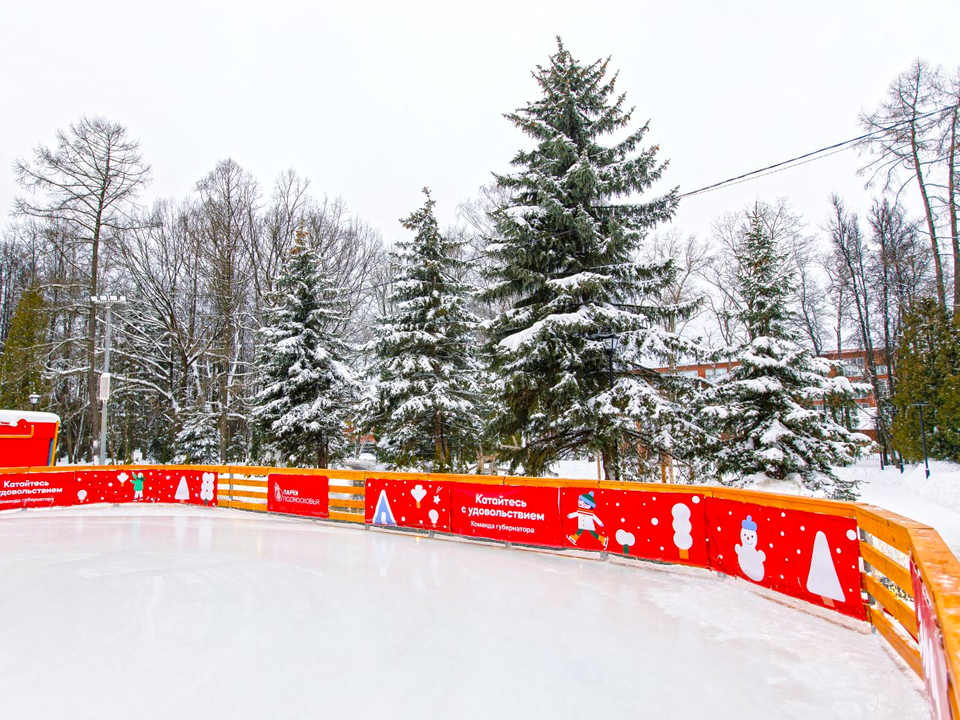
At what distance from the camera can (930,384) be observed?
25.6 m

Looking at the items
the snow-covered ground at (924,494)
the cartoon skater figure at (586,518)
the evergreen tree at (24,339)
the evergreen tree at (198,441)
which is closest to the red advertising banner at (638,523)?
the cartoon skater figure at (586,518)

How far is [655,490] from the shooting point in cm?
795

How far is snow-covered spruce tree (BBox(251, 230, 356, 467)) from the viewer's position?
21.3 metres

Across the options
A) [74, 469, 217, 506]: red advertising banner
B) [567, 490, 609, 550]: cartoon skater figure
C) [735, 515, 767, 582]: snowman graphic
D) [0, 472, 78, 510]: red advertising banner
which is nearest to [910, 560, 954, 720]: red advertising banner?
[735, 515, 767, 582]: snowman graphic

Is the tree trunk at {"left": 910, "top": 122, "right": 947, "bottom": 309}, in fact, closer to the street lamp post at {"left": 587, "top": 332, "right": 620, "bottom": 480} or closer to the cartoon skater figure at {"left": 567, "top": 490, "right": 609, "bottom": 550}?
the street lamp post at {"left": 587, "top": 332, "right": 620, "bottom": 480}

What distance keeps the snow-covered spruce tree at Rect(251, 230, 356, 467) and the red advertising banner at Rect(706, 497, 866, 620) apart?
1641 centimetres

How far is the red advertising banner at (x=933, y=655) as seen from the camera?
7.57 feet

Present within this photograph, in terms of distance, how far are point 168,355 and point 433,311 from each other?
21.7m

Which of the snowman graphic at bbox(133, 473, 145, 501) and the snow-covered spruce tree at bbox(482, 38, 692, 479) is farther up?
the snow-covered spruce tree at bbox(482, 38, 692, 479)

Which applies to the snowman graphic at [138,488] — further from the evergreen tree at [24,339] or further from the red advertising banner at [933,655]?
the evergreen tree at [24,339]

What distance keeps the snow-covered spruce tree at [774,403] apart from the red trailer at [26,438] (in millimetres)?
22031

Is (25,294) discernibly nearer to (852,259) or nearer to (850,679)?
(850,679)

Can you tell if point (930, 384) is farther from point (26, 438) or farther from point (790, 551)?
point (26, 438)

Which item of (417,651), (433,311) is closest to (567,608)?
Answer: (417,651)
